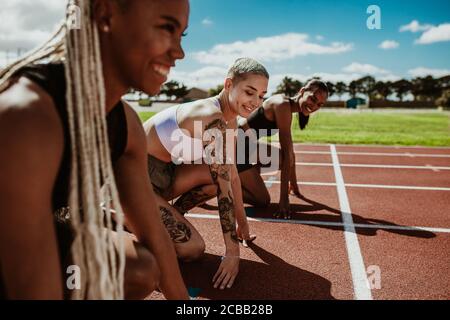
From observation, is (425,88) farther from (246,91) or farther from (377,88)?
(246,91)

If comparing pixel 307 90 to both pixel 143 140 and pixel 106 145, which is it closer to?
pixel 143 140

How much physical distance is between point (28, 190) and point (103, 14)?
0.68 metres

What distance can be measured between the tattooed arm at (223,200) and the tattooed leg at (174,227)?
0.41 metres

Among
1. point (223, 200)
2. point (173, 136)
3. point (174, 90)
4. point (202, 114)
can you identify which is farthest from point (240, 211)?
point (174, 90)

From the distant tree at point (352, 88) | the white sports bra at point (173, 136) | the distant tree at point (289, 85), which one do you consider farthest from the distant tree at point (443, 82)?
the white sports bra at point (173, 136)

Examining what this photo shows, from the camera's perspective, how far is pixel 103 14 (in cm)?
128

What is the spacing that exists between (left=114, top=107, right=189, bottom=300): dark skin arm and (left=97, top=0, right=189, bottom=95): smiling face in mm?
347

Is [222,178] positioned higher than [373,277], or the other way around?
[222,178]

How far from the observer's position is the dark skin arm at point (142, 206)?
5.88 ft

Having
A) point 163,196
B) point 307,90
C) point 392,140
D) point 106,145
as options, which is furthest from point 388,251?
point 392,140

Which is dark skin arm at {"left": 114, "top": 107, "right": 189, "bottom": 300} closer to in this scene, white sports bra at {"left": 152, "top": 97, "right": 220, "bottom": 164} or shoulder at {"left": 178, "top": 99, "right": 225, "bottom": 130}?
shoulder at {"left": 178, "top": 99, "right": 225, "bottom": 130}

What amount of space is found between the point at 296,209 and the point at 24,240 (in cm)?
428

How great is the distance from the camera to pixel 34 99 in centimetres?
106

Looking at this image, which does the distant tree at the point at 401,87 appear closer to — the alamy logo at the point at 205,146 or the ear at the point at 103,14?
the alamy logo at the point at 205,146
